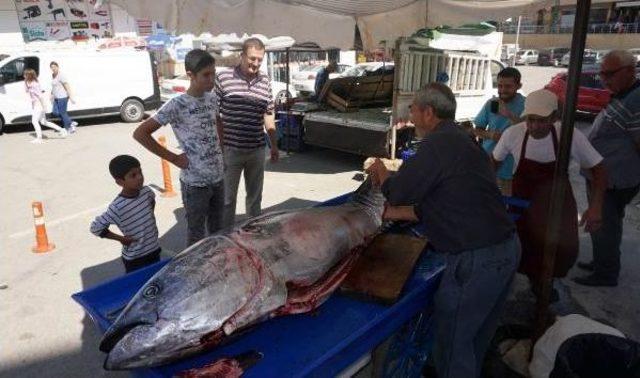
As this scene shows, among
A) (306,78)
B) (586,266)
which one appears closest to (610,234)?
(586,266)

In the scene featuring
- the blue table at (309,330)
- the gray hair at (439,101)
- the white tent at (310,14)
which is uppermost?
the white tent at (310,14)

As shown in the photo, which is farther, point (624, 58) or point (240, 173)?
point (240, 173)

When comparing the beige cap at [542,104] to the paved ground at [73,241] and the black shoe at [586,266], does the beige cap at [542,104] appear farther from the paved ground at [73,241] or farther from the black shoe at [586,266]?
the black shoe at [586,266]

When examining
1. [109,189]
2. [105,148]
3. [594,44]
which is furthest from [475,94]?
[594,44]

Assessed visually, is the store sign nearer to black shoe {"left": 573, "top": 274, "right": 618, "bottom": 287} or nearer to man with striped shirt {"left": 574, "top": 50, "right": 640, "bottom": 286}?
man with striped shirt {"left": 574, "top": 50, "right": 640, "bottom": 286}

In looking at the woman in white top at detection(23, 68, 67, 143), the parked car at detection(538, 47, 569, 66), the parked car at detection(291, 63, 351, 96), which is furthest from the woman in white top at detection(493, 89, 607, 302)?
the parked car at detection(538, 47, 569, 66)

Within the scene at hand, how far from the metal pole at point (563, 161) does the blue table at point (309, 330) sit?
32.4 inches

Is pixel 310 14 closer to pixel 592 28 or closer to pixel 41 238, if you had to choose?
pixel 41 238

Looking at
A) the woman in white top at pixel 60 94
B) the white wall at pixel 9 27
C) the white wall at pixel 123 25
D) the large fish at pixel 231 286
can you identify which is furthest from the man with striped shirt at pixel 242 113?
the white wall at pixel 123 25

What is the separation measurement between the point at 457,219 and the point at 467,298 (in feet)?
1.37

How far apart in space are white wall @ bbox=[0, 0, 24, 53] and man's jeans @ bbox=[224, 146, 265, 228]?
21759 millimetres

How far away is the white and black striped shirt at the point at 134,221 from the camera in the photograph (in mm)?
3135

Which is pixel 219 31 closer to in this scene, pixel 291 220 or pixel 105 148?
pixel 291 220

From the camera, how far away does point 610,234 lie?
4.14m
